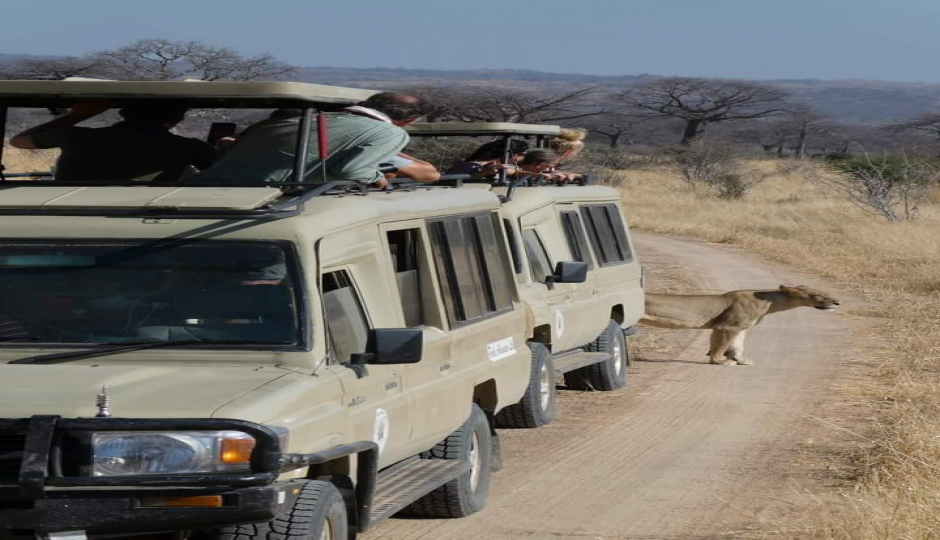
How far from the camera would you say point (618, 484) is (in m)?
7.98

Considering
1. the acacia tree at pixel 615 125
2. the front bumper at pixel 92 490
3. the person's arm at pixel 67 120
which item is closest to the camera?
the front bumper at pixel 92 490

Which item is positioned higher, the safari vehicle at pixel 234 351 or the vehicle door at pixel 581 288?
the safari vehicle at pixel 234 351

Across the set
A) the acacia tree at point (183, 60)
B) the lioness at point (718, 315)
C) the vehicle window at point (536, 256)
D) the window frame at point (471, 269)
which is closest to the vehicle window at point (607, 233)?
the vehicle window at point (536, 256)

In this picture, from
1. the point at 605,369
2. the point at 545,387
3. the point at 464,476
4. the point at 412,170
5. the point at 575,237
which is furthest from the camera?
the point at 605,369

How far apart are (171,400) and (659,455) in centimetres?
498

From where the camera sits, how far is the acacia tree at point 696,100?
7544cm

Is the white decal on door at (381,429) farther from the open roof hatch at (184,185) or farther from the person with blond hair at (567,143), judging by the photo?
the person with blond hair at (567,143)

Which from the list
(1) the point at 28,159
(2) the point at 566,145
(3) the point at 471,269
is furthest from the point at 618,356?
(1) the point at 28,159

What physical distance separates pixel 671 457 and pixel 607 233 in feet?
11.5

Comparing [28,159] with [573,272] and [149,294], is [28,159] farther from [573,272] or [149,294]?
[149,294]

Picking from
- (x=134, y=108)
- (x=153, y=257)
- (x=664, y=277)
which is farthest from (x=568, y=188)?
(x=664, y=277)

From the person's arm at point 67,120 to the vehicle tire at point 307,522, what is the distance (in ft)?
8.77

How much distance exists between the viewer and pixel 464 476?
6.85 m

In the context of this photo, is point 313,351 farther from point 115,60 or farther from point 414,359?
point 115,60
